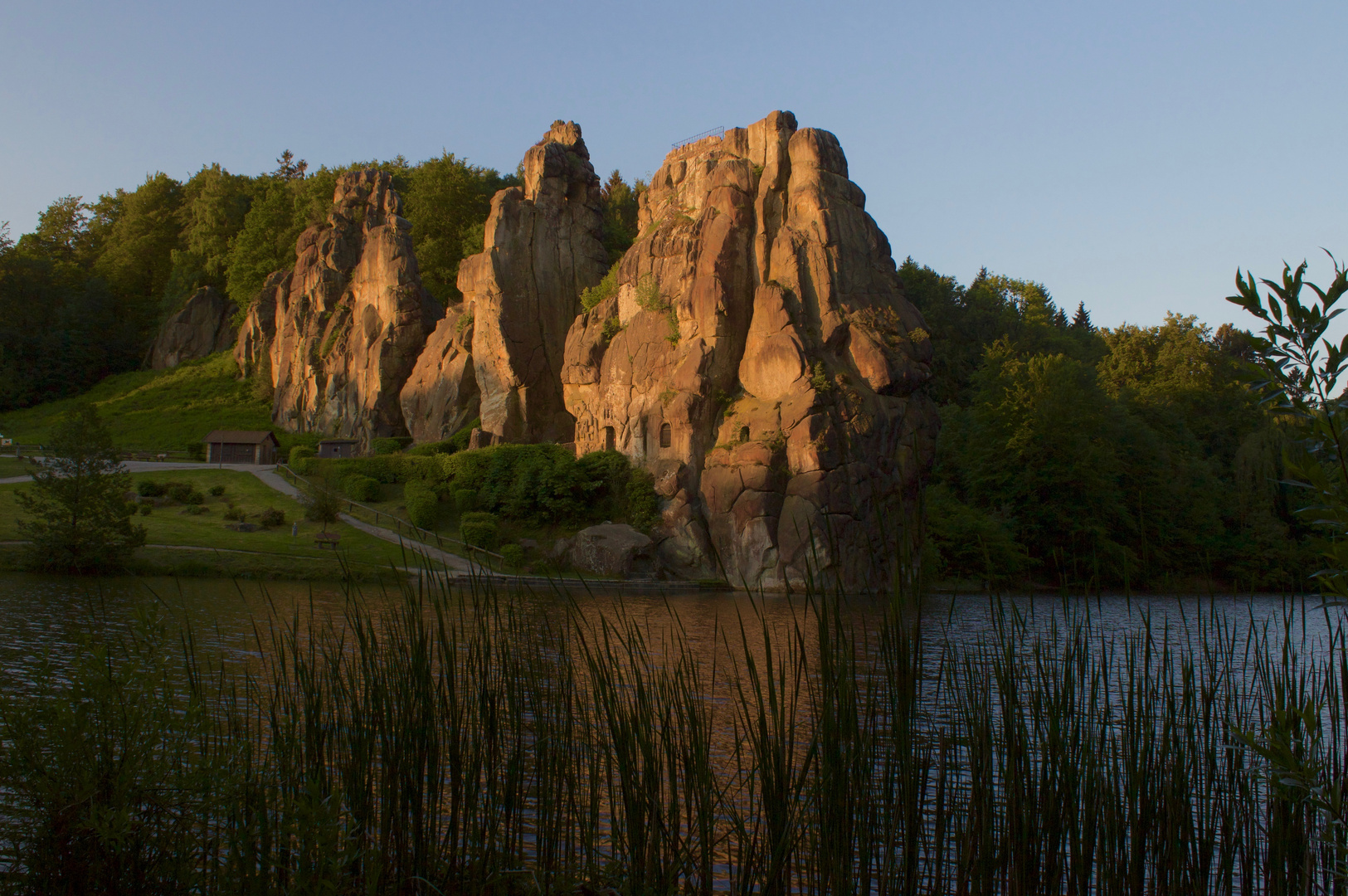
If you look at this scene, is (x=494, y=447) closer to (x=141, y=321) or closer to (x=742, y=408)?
(x=742, y=408)

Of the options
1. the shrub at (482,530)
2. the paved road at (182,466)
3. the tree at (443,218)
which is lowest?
the shrub at (482,530)

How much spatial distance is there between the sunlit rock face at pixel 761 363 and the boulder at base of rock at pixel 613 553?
1.25 metres

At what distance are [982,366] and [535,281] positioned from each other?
27852 millimetres

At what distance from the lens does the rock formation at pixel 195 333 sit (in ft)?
227

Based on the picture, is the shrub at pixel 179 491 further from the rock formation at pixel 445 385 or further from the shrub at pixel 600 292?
the shrub at pixel 600 292

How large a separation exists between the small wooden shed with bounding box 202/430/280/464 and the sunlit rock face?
1853cm

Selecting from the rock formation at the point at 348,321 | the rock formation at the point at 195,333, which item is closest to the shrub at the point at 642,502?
the rock formation at the point at 348,321

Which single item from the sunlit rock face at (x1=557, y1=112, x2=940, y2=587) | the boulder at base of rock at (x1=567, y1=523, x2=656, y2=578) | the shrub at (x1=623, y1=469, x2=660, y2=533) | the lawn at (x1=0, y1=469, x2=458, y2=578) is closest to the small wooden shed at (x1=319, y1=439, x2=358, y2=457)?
the lawn at (x1=0, y1=469, x2=458, y2=578)

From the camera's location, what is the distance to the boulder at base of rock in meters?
34.4

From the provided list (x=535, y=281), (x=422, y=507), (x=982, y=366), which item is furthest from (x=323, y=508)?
(x=982, y=366)

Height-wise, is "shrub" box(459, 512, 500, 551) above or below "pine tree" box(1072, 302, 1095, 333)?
below

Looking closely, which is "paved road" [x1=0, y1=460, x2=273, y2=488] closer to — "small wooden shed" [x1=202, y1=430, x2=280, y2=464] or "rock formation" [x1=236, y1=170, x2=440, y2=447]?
"small wooden shed" [x1=202, y1=430, x2=280, y2=464]

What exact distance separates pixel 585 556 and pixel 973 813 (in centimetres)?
3079

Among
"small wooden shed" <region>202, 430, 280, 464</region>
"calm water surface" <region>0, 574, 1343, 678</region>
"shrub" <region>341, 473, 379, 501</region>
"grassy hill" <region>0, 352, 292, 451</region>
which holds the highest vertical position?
"grassy hill" <region>0, 352, 292, 451</region>
